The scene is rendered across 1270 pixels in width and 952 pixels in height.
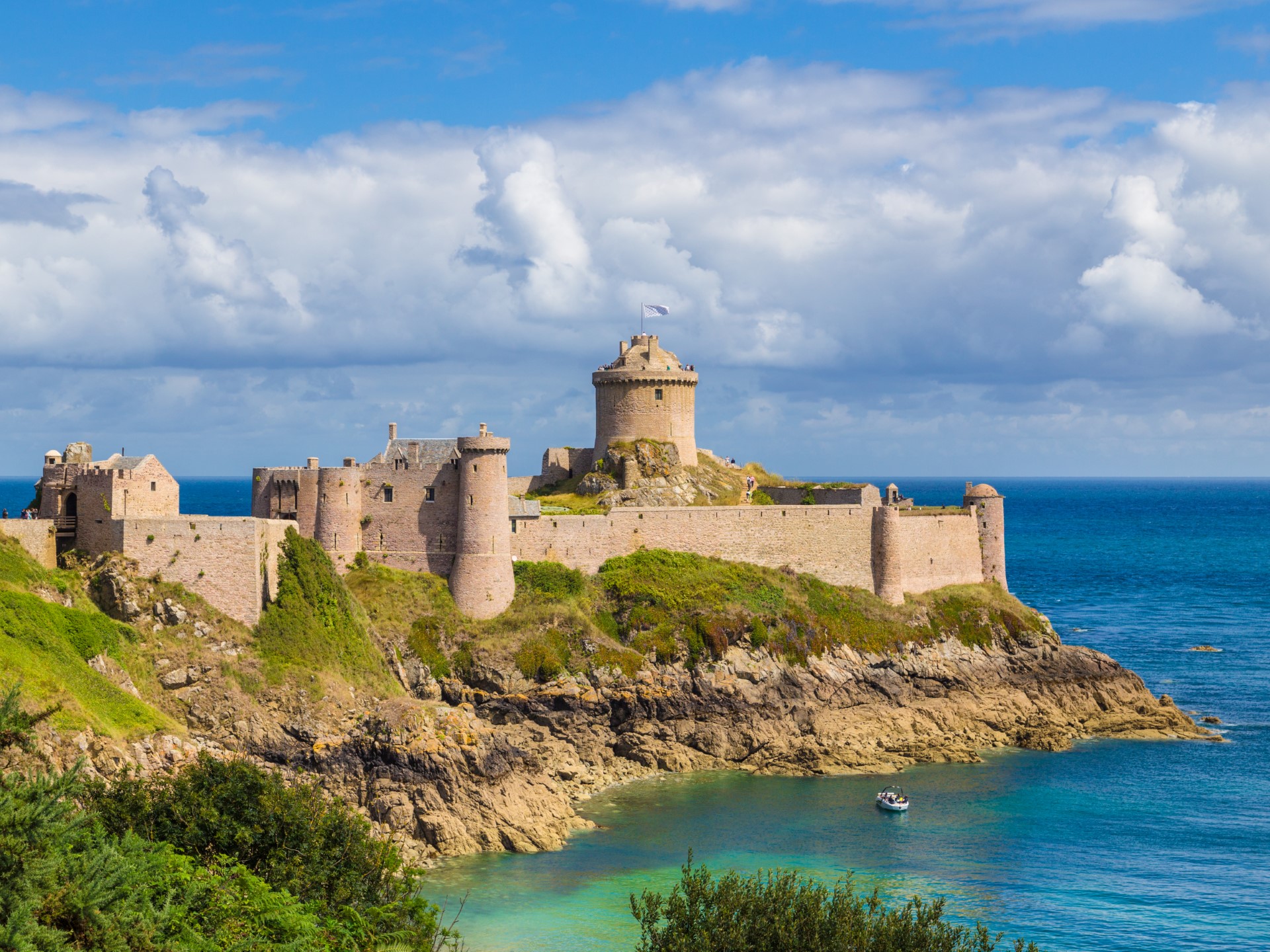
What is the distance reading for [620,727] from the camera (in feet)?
216

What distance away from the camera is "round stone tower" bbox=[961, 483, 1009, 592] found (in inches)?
3332

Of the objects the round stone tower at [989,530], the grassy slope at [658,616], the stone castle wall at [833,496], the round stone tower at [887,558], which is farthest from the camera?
the round stone tower at [989,530]

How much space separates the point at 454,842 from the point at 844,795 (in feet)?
61.0

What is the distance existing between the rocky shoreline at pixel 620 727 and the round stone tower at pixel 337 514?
7.90m

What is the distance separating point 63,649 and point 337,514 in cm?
1899

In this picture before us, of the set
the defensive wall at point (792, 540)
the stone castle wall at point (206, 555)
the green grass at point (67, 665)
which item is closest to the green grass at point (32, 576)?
the green grass at point (67, 665)

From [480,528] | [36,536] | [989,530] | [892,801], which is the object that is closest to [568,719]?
[480,528]

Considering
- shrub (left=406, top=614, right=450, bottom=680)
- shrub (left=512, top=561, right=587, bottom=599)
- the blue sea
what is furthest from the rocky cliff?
shrub (left=512, top=561, right=587, bottom=599)

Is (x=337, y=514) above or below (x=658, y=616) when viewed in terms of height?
above

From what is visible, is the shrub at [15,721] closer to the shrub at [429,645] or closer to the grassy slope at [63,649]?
the grassy slope at [63,649]

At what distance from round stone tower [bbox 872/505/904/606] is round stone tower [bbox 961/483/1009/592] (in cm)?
806

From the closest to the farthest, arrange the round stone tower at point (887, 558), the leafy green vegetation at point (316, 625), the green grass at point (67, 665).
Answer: the green grass at point (67, 665), the leafy green vegetation at point (316, 625), the round stone tower at point (887, 558)

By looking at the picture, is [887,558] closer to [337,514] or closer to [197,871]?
[337,514]

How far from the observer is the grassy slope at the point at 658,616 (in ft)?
214
